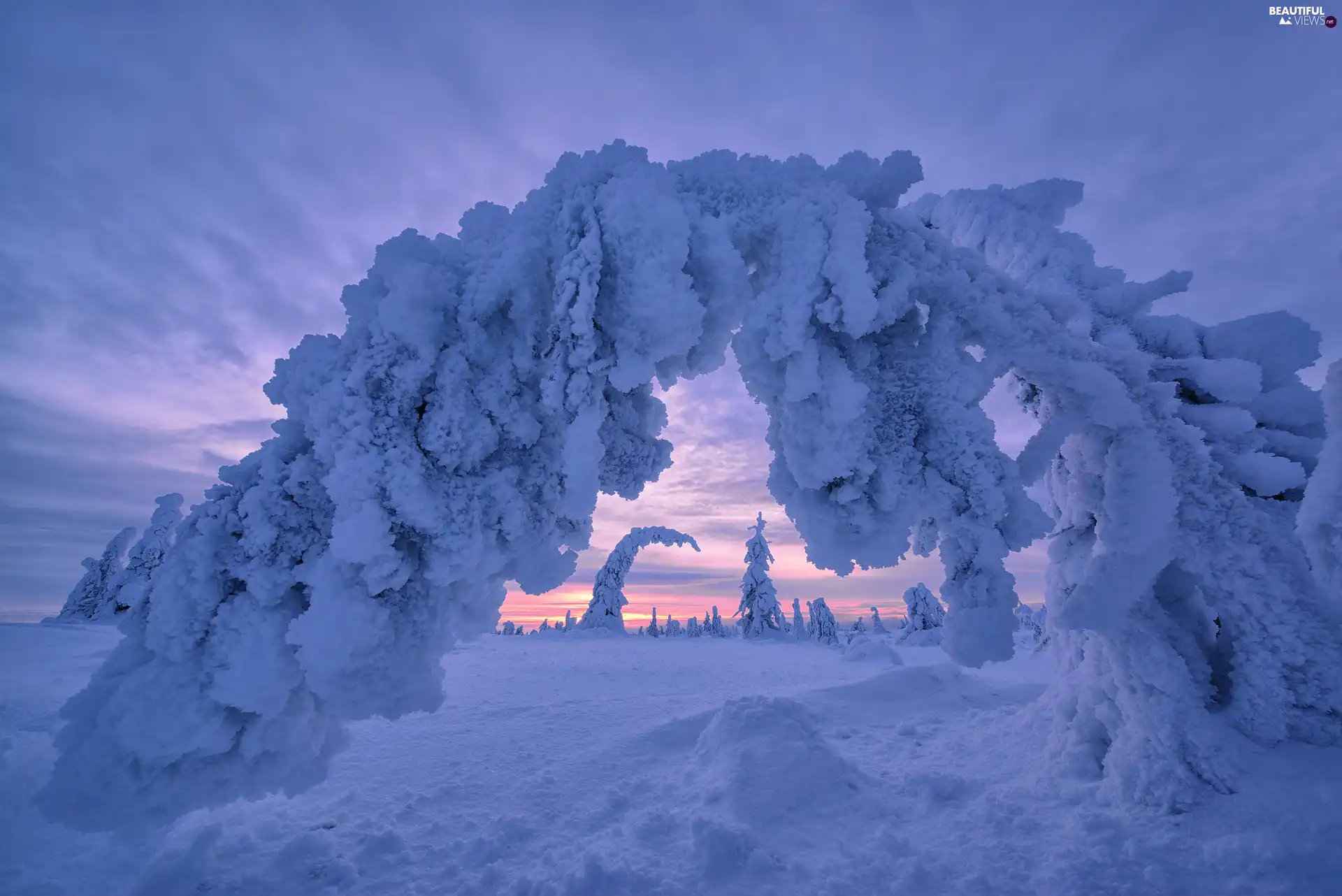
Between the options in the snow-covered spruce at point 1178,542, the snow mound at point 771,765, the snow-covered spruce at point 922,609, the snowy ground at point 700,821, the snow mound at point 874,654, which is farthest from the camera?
the snow-covered spruce at point 922,609

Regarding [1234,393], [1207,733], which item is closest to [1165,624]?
[1207,733]

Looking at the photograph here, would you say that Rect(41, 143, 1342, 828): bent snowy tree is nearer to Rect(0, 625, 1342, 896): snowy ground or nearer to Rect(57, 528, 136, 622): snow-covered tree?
Rect(0, 625, 1342, 896): snowy ground

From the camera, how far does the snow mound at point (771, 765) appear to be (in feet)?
15.5

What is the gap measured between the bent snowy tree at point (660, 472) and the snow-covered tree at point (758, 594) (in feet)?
82.5

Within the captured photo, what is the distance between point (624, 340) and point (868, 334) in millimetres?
2104

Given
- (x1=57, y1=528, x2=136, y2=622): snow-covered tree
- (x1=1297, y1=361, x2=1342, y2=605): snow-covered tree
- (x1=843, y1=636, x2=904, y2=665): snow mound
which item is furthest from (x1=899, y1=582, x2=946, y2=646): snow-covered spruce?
(x1=57, y1=528, x2=136, y2=622): snow-covered tree

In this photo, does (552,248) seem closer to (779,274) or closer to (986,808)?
(779,274)

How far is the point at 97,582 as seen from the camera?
2809 centimetres

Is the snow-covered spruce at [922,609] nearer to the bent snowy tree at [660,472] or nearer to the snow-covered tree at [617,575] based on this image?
the snow-covered tree at [617,575]

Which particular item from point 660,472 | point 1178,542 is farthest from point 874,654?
point 660,472

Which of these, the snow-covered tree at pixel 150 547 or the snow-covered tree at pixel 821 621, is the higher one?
the snow-covered tree at pixel 150 547

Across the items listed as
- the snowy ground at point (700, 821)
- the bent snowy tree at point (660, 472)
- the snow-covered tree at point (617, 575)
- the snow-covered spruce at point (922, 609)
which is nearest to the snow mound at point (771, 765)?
the snowy ground at point (700, 821)

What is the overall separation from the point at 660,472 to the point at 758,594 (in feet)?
87.3

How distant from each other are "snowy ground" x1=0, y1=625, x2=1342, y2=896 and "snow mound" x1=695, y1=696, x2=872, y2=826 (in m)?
0.02
